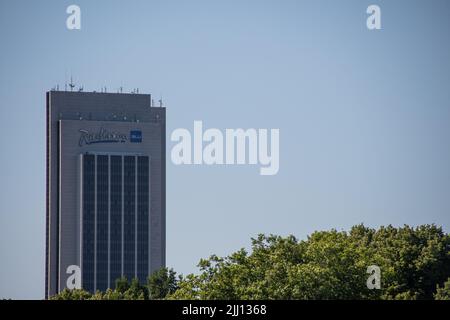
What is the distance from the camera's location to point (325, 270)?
91.7m

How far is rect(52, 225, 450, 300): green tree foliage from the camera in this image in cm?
9056

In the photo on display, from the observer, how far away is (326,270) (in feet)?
301

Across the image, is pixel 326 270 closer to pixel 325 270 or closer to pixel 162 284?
pixel 325 270

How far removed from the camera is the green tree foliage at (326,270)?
297ft

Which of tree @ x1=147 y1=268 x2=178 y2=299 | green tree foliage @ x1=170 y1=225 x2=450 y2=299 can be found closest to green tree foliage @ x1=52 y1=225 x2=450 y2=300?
green tree foliage @ x1=170 y1=225 x2=450 y2=299

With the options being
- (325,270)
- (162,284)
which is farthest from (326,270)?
(162,284)

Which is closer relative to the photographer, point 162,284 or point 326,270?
point 326,270

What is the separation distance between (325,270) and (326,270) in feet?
0.49

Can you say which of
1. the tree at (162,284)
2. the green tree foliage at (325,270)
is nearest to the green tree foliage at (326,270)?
the green tree foliage at (325,270)

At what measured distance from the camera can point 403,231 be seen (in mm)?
114812

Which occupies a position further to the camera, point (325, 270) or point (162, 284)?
point (162, 284)
